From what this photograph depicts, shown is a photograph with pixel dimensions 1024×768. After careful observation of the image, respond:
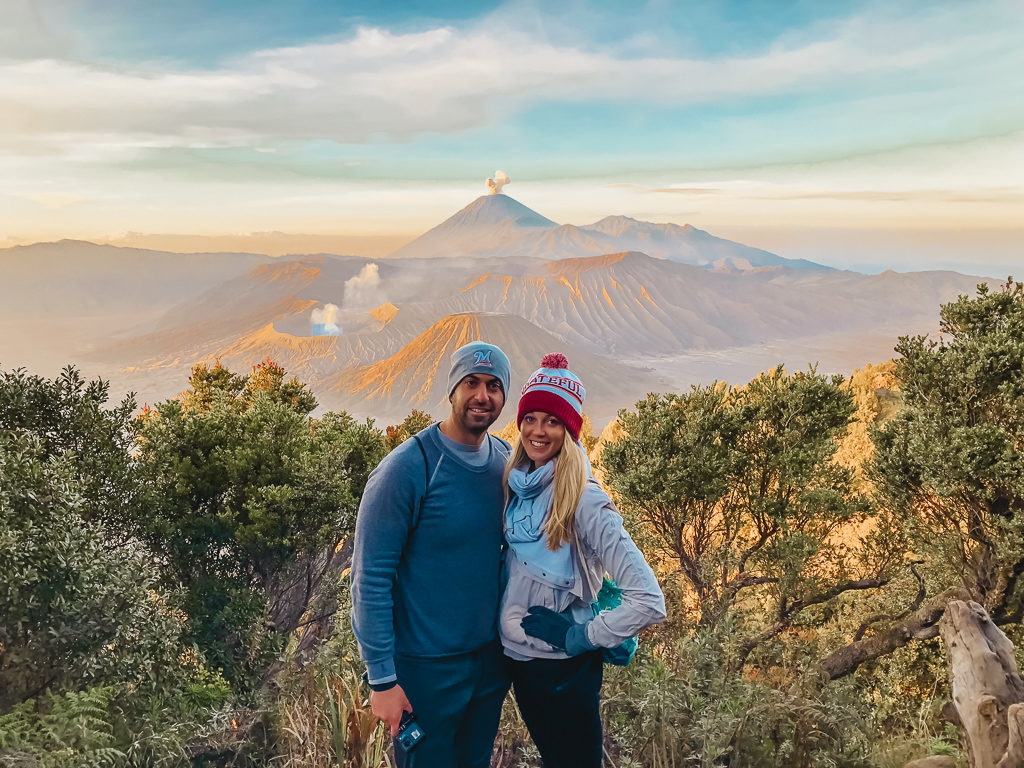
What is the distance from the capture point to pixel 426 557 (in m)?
2.10

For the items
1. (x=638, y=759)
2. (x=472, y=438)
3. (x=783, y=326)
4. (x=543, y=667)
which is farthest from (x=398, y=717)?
(x=783, y=326)

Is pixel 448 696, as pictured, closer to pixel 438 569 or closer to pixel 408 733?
pixel 408 733

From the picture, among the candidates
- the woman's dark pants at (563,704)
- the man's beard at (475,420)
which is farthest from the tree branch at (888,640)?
the man's beard at (475,420)

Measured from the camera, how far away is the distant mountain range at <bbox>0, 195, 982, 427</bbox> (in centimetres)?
11462

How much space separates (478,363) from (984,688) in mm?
3439

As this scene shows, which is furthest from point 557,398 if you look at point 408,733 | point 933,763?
point 933,763

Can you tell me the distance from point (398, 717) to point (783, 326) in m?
179

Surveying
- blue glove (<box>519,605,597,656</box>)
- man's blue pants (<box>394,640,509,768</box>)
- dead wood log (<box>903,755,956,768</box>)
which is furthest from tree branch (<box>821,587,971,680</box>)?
blue glove (<box>519,605,597,656</box>)

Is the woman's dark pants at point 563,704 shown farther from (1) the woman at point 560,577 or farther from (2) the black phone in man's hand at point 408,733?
(2) the black phone in man's hand at point 408,733

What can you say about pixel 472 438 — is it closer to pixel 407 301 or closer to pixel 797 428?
pixel 797 428

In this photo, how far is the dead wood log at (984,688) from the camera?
342 centimetres

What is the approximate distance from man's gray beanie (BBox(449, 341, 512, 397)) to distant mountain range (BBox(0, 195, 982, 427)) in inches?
3904

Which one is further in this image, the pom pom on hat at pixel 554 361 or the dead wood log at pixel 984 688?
the dead wood log at pixel 984 688

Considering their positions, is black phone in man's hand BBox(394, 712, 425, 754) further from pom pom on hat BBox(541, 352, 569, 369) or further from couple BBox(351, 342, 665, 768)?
pom pom on hat BBox(541, 352, 569, 369)
